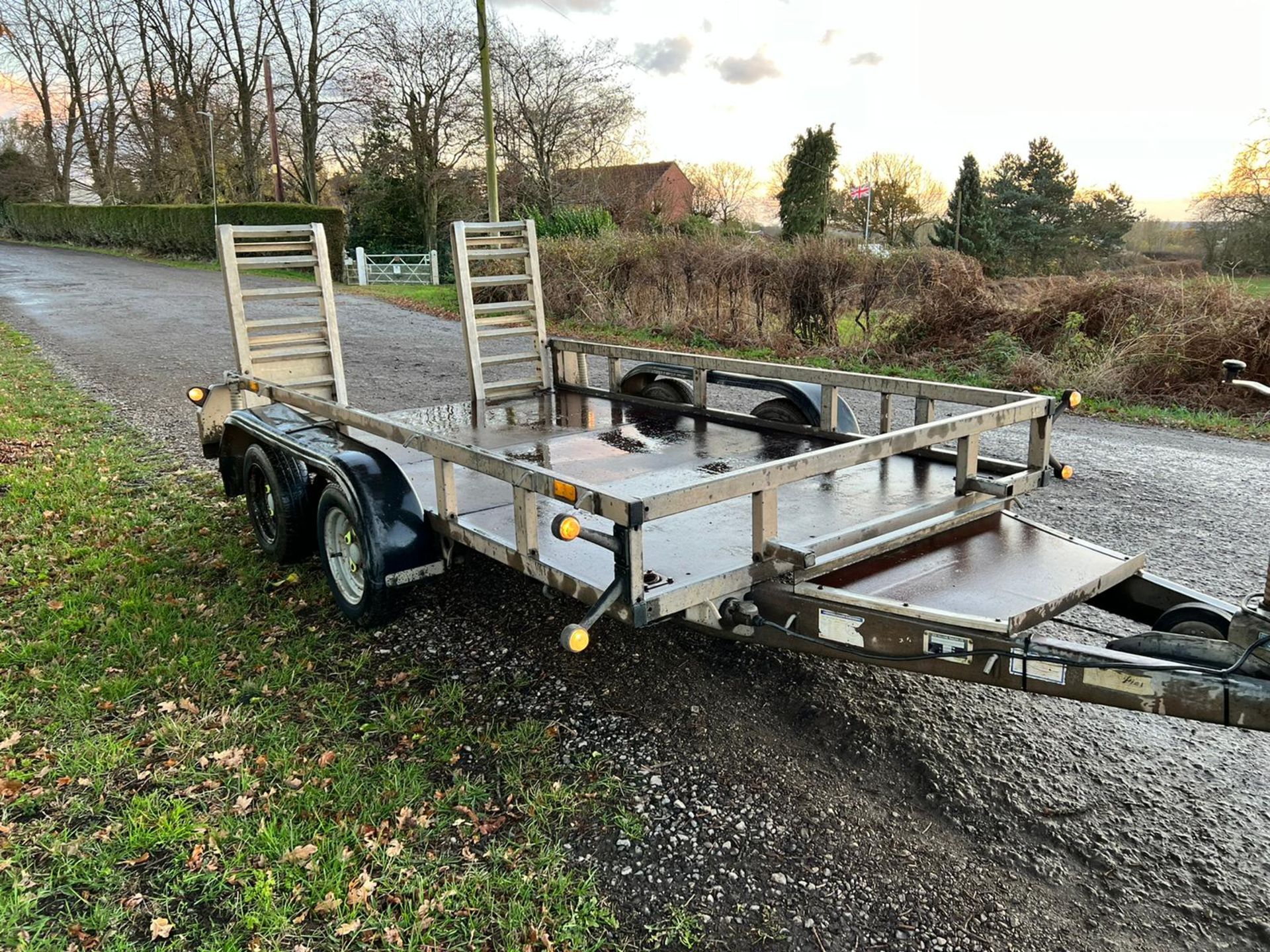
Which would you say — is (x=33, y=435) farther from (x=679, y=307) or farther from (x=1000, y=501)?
(x=679, y=307)

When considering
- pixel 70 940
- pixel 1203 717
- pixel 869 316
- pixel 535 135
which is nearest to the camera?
pixel 1203 717

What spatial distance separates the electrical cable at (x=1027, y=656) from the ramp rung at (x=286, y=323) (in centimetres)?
416

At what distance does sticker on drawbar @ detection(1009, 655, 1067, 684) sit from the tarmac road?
650 millimetres

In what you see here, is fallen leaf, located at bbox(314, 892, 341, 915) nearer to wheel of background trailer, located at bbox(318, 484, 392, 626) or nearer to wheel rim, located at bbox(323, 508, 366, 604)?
wheel of background trailer, located at bbox(318, 484, 392, 626)

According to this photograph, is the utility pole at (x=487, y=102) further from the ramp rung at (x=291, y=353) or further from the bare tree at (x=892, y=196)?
the bare tree at (x=892, y=196)

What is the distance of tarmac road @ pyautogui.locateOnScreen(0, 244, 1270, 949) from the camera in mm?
2570

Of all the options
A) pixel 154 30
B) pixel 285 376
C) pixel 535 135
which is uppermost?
pixel 154 30

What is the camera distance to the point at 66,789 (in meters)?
3.23

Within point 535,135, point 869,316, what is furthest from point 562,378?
point 535,135

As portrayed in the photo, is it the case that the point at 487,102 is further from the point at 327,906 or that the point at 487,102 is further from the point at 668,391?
the point at 327,906

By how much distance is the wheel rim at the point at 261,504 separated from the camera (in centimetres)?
506

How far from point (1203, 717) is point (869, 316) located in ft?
37.8

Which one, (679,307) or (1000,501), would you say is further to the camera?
(679,307)

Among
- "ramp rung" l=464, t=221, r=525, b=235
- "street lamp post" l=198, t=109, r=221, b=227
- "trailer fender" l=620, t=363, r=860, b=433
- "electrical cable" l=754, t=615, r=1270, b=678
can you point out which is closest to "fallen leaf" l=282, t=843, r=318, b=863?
"electrical cable" l=754, t=615, r=1270, b=678
